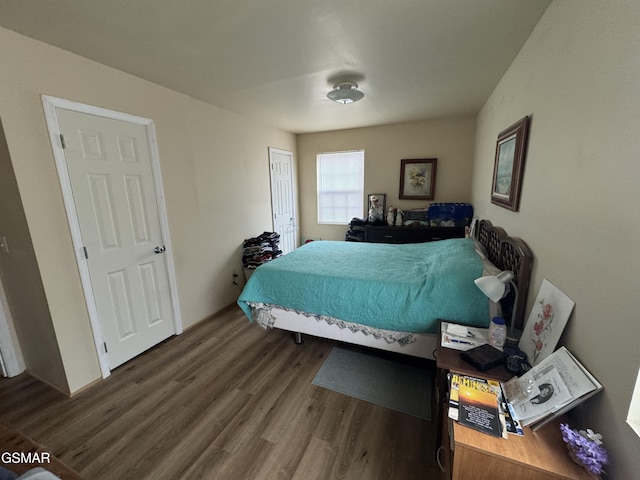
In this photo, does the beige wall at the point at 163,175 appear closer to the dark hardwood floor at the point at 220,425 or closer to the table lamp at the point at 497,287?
the dark hardwood floor at the point at 220,425

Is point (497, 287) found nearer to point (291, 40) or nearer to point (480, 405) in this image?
point (480, 405)

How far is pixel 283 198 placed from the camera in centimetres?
452

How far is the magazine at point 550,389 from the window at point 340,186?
12.3 ft

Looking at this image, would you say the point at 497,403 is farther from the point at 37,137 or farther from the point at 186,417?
the point at 37,137

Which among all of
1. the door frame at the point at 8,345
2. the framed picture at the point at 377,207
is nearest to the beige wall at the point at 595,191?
the framed picture at the point at 377,207

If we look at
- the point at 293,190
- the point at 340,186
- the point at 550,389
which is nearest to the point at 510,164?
the point at 550,389

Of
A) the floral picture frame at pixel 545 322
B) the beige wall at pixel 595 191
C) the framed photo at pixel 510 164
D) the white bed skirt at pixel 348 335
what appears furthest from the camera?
the white bed skirt at pixel 348 335

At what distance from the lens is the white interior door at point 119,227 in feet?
6.40

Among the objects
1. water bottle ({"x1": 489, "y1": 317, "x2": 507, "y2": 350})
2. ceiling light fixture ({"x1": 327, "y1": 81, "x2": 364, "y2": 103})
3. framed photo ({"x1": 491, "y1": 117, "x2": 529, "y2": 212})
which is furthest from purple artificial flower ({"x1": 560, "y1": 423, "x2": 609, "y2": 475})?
ceiling light fixture ({"x1": 327, "y1": 81, "x2": 364, "y2": 103})

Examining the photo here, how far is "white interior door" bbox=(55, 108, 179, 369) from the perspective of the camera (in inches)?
76.8

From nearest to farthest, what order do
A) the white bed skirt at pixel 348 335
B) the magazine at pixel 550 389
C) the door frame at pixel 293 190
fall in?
1. the magazine at pixel 550 389
2. the white bed skirt at pixel 348 335
3. the door frame at pixel 293 190

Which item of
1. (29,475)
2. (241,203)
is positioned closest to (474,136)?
(241,203)

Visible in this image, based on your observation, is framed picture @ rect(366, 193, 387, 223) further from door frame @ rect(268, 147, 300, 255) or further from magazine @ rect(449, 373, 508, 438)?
magazine @ rect(449, 373, 508, 438)

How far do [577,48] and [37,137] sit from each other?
3016 mm
